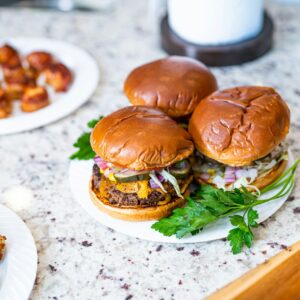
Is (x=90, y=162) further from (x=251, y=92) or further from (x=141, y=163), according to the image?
(x=251, y=92)

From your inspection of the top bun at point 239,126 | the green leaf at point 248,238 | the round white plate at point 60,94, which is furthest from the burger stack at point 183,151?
the round white plate at point 60,94

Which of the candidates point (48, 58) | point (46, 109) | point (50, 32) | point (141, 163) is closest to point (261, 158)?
point (141, 163)

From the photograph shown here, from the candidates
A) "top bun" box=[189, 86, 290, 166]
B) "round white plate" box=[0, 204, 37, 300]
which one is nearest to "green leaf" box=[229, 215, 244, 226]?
"top bun" box=[189, 86, 290, 166]

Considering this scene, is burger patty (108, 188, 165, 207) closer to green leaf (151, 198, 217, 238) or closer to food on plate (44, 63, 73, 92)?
green leaf (151, 198, 217, 238)

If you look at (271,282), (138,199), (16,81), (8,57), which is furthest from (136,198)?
(8,57)

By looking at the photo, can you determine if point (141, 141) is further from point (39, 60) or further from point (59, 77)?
point (39, 60)

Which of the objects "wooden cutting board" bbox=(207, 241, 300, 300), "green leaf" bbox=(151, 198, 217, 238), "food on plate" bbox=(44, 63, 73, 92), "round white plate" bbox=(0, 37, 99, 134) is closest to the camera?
"wooden cutting board" bbox=(207, 241, 300, 300)
